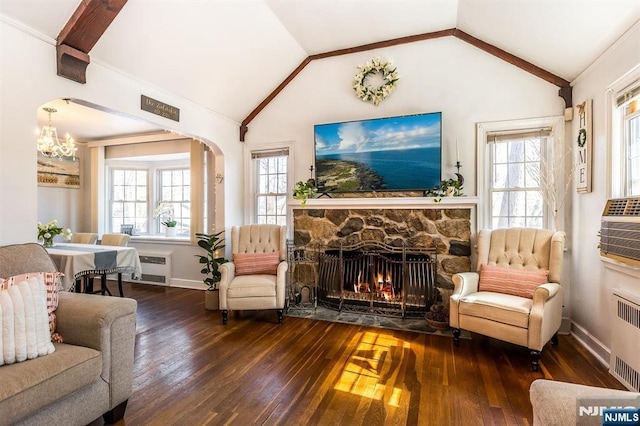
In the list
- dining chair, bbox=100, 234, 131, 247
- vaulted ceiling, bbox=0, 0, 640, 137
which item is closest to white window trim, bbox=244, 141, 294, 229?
vaulted ceiling, bbox=0, 0, 640, 137

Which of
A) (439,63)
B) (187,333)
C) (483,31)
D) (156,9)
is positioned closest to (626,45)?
(483,31)

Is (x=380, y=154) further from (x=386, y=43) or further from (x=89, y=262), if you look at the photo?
(x=89, y=262)

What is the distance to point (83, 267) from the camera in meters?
3.13

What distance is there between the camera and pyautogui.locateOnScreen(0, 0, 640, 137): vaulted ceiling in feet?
7.64

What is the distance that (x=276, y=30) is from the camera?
11.7 ft

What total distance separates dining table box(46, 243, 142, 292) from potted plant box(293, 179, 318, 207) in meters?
2.13

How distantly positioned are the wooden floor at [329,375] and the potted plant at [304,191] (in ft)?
5.13

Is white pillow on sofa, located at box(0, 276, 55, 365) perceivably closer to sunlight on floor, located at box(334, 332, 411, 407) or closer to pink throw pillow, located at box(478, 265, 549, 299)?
sunlight on floor, located at box(334, 332, 411, 407)

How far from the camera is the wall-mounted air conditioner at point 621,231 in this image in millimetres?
2076

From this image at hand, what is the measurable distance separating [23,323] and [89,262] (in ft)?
6.39

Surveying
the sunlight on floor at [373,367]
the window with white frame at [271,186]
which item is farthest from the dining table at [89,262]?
the sunlight on floor at [373,367]

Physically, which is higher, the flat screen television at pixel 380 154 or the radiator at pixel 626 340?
the flat screen television at pixel 380 154

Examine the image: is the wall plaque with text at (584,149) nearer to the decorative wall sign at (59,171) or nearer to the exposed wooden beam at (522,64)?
the exposed wooden beam at (522,64)

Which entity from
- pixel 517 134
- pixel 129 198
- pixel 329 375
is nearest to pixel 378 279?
pixel 329 375
